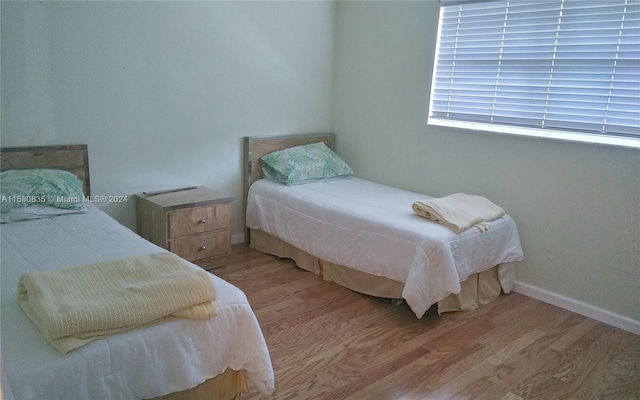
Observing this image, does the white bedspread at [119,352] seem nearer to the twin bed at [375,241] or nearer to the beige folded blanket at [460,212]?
the twin bed at [375,241]

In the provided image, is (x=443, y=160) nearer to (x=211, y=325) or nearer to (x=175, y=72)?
(x=175, y=72)

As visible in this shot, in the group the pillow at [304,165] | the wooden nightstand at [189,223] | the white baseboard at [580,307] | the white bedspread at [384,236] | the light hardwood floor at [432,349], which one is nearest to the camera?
the light hardwood floor at [432,349]

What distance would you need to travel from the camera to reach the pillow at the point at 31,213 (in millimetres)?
2330

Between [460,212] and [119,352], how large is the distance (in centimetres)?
198

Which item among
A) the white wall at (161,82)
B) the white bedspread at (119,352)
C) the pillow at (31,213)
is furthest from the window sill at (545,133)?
the pillow at (31,213)

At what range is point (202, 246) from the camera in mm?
3074

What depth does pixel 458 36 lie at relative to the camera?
326 cm

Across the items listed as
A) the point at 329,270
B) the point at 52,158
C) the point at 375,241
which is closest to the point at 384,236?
the point at 375,241

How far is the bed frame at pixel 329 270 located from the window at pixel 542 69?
100 cm

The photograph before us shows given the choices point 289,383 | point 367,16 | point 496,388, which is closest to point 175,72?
point 367,16

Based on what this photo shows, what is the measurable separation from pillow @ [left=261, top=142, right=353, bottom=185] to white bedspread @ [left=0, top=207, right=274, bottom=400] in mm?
1581

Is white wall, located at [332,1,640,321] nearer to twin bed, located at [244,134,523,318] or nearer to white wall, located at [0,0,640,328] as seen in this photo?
white wall, located at [0,0,640,328]

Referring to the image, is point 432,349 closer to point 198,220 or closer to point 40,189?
point 198,220

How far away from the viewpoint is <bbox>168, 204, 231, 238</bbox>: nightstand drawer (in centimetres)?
292
